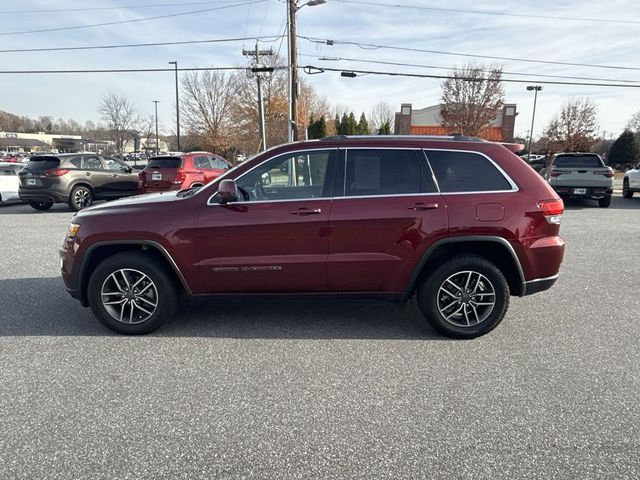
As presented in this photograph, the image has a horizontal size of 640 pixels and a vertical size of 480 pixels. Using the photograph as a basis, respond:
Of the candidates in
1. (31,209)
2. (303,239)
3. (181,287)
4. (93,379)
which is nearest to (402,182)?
(303,239)

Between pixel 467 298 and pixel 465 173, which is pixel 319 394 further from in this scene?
pixel 465 173

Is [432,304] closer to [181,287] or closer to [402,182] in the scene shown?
[402,182]

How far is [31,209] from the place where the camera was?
1309 cm

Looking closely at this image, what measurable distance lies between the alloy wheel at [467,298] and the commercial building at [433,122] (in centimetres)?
4122

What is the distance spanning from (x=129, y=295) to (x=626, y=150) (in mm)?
55011

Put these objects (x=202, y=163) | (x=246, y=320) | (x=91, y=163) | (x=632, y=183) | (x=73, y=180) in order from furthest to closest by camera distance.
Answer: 1. (x=632, y=183)
2. (x=91, y=163)
3. (x=202, y=163)
4. (x=73, y=180)
5. (x=246, y=320)

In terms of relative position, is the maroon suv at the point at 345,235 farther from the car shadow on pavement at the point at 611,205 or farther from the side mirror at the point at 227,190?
the car shadow on pavement at the point at 611,205

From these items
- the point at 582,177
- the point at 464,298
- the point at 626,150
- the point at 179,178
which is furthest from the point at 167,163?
the point at 626,150

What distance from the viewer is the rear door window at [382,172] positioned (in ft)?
12.4

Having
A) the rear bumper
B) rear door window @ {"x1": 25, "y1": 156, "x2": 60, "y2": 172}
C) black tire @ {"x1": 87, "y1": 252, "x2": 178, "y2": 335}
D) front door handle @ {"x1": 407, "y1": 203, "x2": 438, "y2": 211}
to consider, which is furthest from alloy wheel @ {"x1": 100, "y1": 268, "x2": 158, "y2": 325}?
rear door window @ {"x1": 25, "y1": 156, "x2": 60, "y2": 172}

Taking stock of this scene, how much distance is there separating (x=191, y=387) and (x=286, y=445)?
3.21ft

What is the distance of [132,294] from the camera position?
3.90 metres

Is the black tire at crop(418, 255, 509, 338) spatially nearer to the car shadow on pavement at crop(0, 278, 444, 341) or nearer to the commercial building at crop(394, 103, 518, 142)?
the car shadow on pavement at crop(0, 278, 444, 341)

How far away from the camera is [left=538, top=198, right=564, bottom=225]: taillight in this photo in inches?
148
